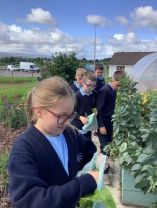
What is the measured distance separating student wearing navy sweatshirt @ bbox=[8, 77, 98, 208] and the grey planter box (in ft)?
8.75

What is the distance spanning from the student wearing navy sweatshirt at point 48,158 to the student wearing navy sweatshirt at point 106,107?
347 centimetres

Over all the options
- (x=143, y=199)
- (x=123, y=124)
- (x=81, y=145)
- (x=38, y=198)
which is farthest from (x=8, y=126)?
(x=38, y=198)

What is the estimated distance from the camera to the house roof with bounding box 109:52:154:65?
71613 mm

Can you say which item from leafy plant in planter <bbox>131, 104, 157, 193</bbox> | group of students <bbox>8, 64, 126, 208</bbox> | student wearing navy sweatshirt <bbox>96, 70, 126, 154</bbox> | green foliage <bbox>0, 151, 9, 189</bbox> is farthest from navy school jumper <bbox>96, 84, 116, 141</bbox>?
group of students <bbox>8, 64, 126, 208</bbox>

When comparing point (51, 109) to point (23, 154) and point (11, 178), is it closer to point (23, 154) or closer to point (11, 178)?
point (23, 154)

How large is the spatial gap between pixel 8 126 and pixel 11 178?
295 inches

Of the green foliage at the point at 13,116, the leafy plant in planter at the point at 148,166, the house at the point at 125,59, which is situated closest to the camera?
the leafy plant in planter at the point at 148,166

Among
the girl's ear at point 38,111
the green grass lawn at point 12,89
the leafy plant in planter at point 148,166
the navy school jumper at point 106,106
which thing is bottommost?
the green grass lawn at point 12,89

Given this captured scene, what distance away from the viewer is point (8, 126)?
357 inches

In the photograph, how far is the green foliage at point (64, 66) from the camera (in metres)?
11.6

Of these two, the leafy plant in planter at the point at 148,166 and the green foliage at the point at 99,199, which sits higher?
the green foliage at the point at 99,199

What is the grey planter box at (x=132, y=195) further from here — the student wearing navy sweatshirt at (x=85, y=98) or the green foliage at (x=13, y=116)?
the green foliage at (x=13, y=116)

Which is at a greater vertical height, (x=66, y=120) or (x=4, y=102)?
(x=66, y=120)

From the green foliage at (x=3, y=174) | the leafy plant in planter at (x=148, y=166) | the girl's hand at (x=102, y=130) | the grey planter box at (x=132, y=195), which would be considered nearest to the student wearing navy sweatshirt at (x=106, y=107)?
the girl's hand at (x=102, y=130)
